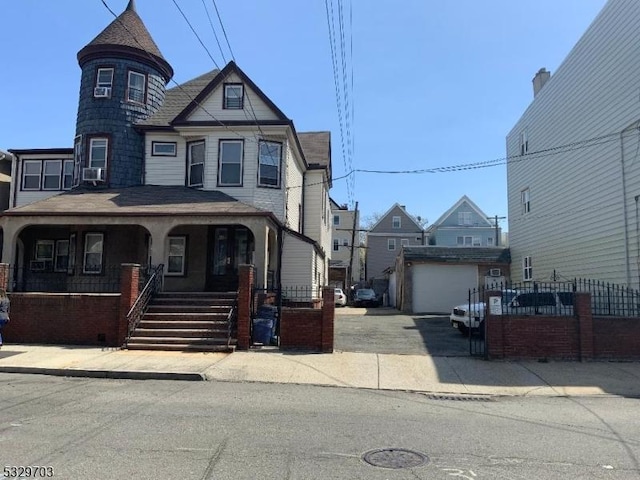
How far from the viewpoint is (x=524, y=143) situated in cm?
2556

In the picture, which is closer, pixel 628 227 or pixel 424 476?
pixel 424 476

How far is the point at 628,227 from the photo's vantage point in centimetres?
1616

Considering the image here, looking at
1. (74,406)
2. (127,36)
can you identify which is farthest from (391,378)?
(127,36)

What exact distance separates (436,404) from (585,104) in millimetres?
14511

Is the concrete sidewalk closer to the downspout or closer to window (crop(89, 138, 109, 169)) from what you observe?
the downspout

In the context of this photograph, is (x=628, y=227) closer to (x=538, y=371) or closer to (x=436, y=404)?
(x=538, y=371)

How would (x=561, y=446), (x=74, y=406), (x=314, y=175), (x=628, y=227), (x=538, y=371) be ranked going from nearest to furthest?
(x=561, y=446), (x=74, y=406), (x=538, y=371), (x=628, y=227), (x=314, y=175)

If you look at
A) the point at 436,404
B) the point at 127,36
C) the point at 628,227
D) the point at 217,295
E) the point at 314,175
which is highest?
the point at 127,36

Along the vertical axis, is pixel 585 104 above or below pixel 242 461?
above

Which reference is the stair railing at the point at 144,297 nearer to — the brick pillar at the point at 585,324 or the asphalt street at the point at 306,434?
the asphalt street at the point at 306,434

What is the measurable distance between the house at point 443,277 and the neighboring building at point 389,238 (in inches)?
1157

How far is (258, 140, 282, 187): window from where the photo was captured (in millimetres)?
20484

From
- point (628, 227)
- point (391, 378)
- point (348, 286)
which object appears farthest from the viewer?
point (348, 286)

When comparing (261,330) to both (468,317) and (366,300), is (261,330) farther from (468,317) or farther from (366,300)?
(366,300)
